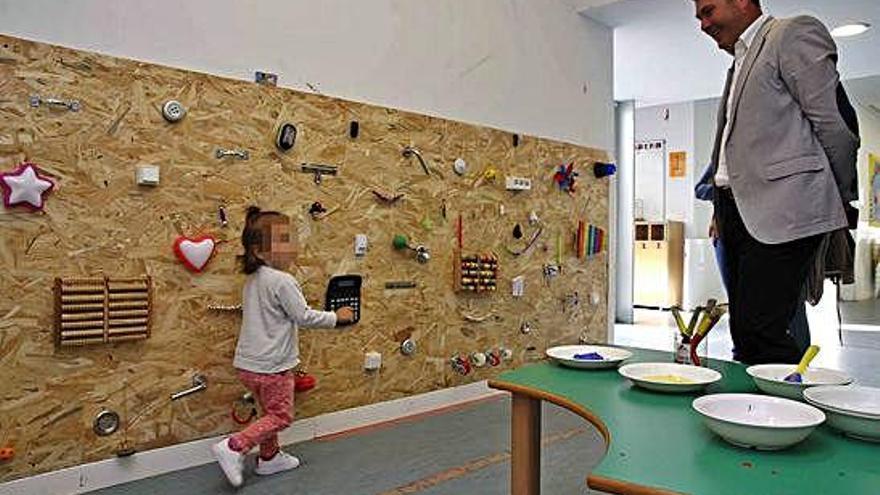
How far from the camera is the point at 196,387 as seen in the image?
95.0 inches

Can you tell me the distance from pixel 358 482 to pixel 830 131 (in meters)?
1.82

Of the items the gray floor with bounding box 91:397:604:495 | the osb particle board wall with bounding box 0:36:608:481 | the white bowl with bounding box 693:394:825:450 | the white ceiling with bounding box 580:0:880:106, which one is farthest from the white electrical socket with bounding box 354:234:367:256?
the white ceiling with bounding box 580:0:880:106

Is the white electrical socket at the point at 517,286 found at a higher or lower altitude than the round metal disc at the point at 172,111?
lower

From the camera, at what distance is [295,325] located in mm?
2479

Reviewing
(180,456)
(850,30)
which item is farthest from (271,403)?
(850,30)

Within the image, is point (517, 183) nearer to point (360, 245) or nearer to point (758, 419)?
point (360, 245)

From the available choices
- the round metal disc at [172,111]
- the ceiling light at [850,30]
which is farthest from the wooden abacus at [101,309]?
the ceiling light at [850,30]

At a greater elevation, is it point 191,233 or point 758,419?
point 191,233

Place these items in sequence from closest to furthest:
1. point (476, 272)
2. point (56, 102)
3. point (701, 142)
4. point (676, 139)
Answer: point (56, 102) → point (476, 272) → point (701, 142) → point (676, 139)

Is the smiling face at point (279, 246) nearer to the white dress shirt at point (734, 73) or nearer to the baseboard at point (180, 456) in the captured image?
the baseboard at point (180, 456)

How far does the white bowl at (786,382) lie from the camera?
1267mm

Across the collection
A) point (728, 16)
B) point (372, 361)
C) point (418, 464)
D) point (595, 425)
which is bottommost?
point (418, 464)

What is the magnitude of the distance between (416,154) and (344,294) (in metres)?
0.80

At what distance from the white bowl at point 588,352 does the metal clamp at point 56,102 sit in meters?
1.73
